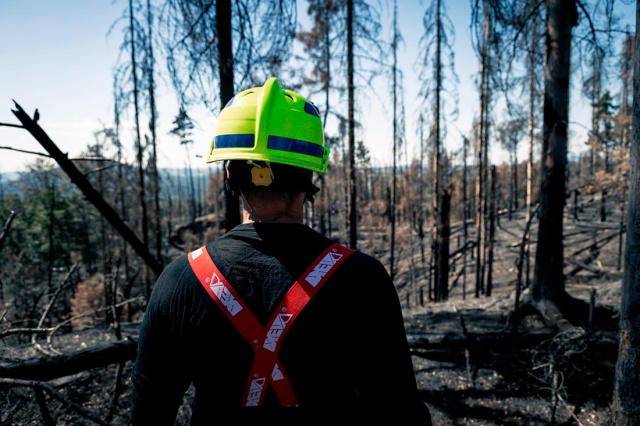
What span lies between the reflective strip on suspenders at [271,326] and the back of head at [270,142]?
0.37m

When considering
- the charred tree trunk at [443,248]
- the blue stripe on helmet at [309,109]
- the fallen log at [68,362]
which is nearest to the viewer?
the blue stripe on helmet at [309,109]

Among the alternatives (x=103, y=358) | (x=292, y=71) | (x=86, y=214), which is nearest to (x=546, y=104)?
(x=103, y=358)

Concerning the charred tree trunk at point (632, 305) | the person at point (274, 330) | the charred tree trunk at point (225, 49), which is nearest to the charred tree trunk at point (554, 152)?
the charred tree trunk at point (632, 305)

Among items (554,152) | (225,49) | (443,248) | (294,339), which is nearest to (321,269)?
(294,339)

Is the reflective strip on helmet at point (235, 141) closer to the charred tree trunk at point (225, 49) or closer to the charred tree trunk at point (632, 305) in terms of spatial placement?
the charred tree trunk at point (632, 305)

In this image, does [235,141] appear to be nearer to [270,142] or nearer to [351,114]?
[270,142]

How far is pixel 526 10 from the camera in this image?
6727 millimetres

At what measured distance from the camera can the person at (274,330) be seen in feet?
3.64

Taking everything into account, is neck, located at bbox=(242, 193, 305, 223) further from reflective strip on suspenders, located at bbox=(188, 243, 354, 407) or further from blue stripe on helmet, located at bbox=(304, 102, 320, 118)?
blue stripe on helmet, located at bbox=(304, 102, 320, 118)

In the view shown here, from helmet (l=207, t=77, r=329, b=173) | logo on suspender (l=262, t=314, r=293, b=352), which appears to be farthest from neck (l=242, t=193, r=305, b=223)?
logo on suspender (l=262, t=314, r=293, b=352)

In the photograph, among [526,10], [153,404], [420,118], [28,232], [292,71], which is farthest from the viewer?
[28,232]

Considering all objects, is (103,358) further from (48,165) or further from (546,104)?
(48,165)

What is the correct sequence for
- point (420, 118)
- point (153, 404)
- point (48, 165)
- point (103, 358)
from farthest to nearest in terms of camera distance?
1. point (48, 165)
2. point (420, 118)
3. point (103, 358)
4. point (153, 404)

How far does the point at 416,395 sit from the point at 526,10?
26.8 ft
